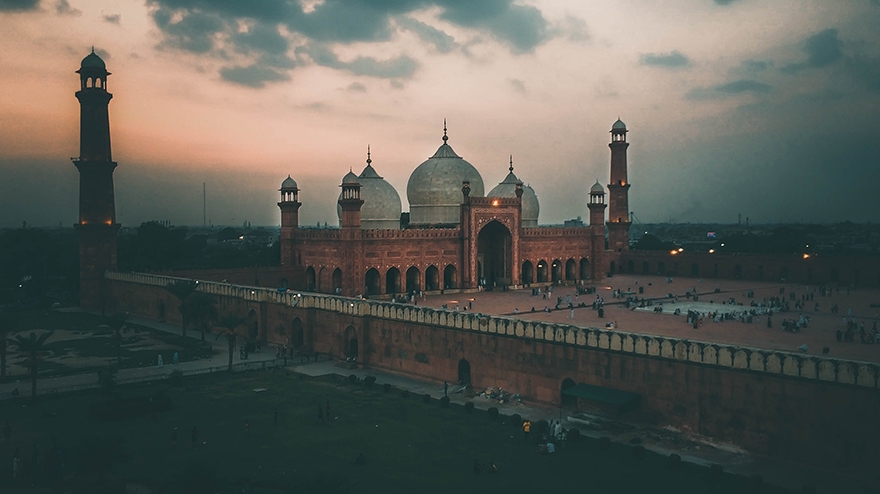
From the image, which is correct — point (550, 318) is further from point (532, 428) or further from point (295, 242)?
point (295, 242)

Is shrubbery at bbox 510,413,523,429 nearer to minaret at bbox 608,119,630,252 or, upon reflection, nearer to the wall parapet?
the wall parapet

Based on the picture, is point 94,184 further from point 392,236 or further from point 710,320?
point 710,320

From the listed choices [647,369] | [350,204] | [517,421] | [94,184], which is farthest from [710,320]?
[94,184]

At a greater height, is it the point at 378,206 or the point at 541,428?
the point at 378,206

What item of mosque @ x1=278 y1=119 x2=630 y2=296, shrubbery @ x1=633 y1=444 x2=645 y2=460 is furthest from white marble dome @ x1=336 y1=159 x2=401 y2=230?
shrubbery @ x1=633 y1=444 x2=645 y2=460

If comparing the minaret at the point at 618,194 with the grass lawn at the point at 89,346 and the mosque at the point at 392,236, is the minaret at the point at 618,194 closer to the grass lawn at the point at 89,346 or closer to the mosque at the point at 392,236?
the mosque at the point at 392,236
